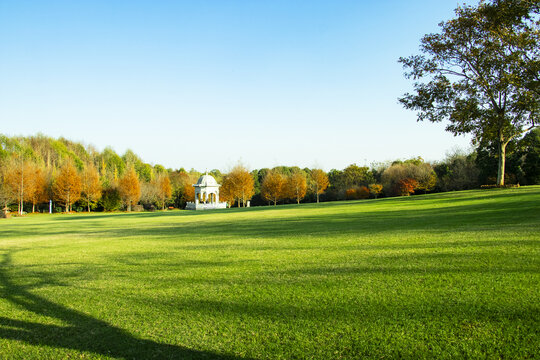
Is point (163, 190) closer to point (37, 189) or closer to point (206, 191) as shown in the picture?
point (206, 191)

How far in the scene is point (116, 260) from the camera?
265 inches

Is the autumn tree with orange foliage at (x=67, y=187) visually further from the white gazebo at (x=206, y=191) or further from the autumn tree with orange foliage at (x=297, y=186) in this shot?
the autumn tree with orange foliage at (x=297, y=186)

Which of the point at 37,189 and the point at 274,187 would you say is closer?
the point at 37,189

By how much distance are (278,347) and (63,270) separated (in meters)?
4.95

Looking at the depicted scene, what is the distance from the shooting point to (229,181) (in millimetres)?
49000

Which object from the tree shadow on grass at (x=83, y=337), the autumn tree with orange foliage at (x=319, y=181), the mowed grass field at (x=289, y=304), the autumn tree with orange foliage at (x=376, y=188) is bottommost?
the tree shadow on grass at (x=83, y=337)

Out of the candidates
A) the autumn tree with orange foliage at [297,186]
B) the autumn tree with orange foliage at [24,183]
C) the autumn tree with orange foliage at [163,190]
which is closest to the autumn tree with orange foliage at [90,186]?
the autumn tree with orange foliage at [24,183]

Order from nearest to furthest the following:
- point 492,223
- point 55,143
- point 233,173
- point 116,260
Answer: point 116,260 → point 492,223 → point 233,173 → point 55,143

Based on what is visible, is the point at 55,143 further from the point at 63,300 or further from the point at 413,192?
the point at 63,300

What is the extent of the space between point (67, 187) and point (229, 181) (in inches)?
822

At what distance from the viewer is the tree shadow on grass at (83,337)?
2771mm

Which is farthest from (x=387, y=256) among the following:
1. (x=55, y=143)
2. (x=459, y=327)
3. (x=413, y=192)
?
(x=55, y=143)

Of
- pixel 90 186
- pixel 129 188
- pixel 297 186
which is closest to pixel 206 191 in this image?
pixel 129 188

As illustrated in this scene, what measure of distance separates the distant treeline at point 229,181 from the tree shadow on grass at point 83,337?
35331 mm
